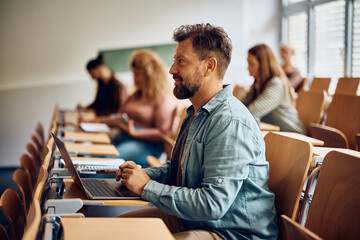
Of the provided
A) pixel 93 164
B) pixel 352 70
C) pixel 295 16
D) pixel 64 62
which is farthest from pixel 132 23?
pixel 93 164

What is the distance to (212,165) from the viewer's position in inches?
63.2

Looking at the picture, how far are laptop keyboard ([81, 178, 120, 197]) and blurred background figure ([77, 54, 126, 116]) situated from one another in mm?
3605

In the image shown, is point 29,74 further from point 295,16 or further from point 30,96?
point 295,16

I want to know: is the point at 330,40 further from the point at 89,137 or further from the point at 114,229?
the point at 114,229

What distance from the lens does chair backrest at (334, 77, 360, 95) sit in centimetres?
545

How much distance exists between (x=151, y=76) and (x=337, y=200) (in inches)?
116

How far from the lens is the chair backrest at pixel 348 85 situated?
5453mm

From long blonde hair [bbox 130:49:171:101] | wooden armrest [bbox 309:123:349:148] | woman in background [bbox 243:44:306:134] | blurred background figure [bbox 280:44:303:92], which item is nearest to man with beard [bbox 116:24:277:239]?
wooden armrest [bbox 309:123:349:148]

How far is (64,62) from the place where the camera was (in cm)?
723

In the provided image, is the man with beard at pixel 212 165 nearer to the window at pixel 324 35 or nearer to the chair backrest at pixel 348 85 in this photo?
the chair backrest at pixel 348 85

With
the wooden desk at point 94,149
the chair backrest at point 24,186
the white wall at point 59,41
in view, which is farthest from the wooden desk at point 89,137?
the white wall at point 59,41

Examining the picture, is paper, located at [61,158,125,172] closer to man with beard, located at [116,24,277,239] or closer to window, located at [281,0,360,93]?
man with beard, located at [116,24,277,239]

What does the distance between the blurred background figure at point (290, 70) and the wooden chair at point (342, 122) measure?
9.98 ft

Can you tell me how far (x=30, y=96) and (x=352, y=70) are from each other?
512 centimetres
